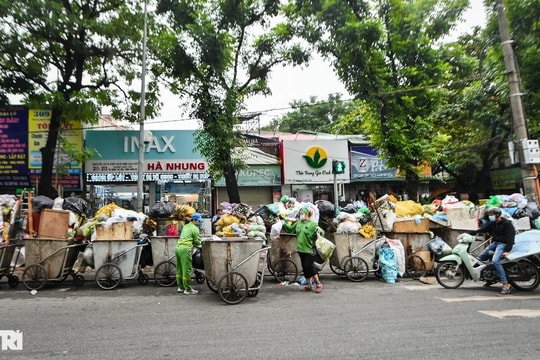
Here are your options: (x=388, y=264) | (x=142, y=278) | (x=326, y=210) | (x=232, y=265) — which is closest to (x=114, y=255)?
(x=142, y=278)

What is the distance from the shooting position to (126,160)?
1803 cm

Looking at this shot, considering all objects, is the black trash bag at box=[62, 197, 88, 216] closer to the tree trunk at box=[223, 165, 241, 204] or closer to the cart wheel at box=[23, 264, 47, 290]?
the cart wheel at box=[23, 264, 47, 290]

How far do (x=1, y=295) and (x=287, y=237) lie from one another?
6.03 meters

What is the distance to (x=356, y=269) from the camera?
9.77 meters

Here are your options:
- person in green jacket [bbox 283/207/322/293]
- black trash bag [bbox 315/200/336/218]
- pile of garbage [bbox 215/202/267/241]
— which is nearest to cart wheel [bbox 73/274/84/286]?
pile of garbage [bbox 215/202/267/241]

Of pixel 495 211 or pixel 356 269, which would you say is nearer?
pixel 495 211

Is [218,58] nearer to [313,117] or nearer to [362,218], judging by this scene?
[362,218]

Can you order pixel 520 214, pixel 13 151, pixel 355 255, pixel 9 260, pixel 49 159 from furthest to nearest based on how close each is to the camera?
pixel 13 151 → pixel 49 159 → pixel 355 255 → pixel 520 214 → pixel 9 260

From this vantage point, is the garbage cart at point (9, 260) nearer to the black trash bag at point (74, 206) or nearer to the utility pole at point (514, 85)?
the black trash bag at point (74, 206)

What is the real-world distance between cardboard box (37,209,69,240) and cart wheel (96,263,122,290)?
1.14m

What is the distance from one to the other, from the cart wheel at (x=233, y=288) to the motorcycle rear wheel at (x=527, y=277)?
534 centimetres

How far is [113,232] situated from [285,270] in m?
3.89

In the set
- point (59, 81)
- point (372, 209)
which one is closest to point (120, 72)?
point (59, 81)

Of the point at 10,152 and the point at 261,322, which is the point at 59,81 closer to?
the point at 10,152
